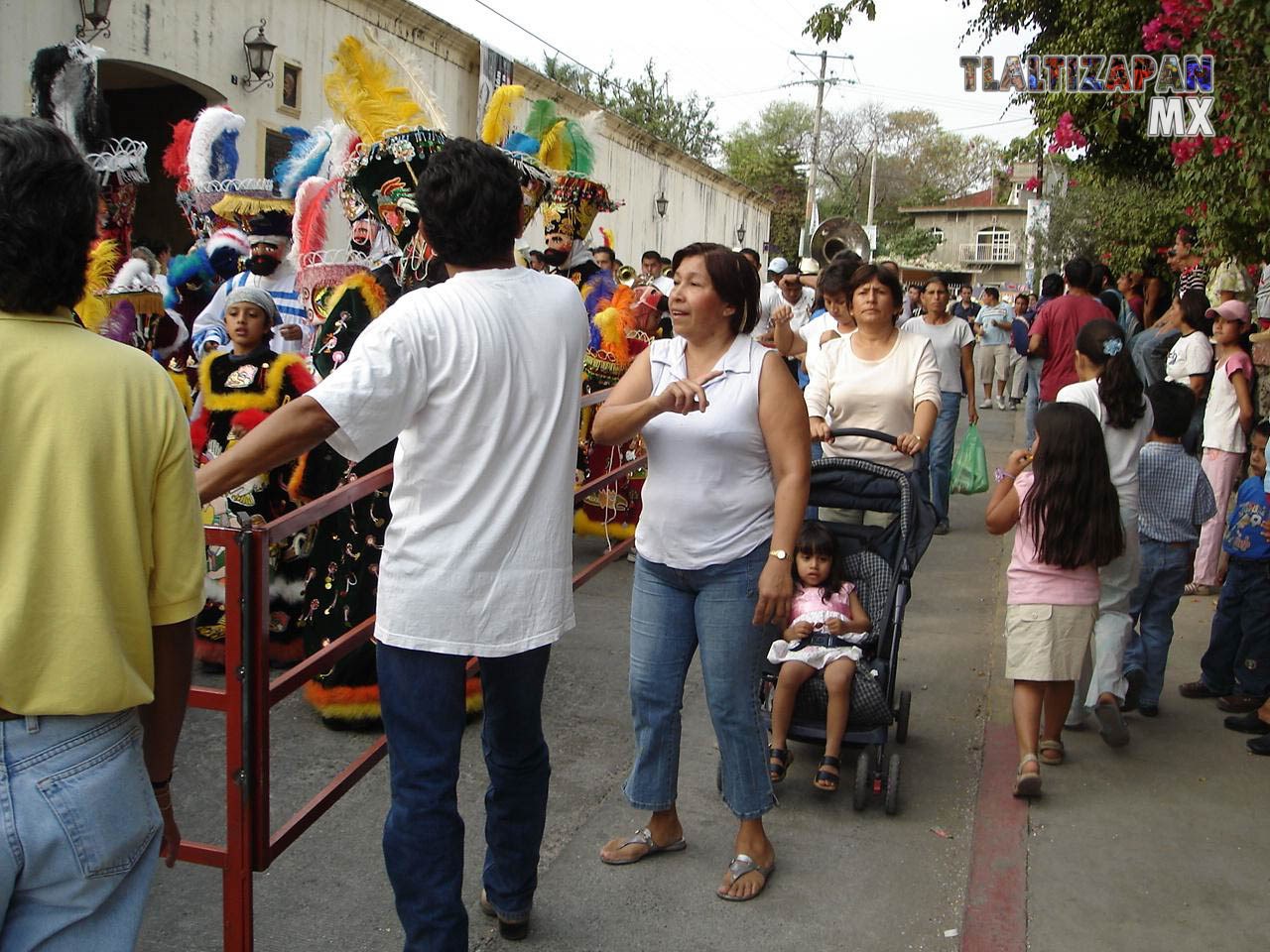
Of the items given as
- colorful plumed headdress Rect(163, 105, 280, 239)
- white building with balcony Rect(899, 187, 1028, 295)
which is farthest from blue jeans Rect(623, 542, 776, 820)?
white building with balcony Rect(899, 187, 1028, 295)

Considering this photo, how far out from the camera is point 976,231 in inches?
3009

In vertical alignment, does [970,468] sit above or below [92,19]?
below

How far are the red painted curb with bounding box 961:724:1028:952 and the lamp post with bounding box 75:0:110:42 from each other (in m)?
9.69

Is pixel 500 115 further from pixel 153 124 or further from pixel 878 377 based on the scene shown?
pixel 153 124

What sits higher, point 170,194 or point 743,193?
point 743,193

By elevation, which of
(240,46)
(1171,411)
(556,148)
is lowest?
(1171,411)

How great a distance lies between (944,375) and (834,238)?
1292 cm

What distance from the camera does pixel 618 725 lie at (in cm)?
496

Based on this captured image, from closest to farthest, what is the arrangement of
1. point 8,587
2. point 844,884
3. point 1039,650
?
point 8,587, point 844,884, point 1039,650

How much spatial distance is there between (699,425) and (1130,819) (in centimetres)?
223

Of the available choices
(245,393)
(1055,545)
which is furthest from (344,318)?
(1055,545)

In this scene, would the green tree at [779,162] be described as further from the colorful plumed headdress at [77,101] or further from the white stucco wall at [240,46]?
the colorful plumed headdress at [77,101]

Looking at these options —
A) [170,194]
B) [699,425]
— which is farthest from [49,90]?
[170,194]

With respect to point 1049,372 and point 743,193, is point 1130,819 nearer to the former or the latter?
point 1049,372
